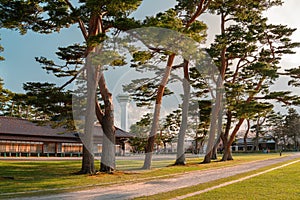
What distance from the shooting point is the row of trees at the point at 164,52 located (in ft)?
39.7

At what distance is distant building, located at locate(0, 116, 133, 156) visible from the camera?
26703mm

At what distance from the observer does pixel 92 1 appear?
10430 mm

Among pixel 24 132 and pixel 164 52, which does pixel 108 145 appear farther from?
pixel 24 132

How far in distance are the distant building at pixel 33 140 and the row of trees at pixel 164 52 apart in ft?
35.6

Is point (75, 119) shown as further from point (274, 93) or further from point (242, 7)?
point (274, 93)

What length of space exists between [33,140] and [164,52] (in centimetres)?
1902

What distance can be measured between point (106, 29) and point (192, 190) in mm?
8197

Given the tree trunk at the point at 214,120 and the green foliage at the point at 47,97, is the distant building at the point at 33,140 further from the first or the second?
the green foliage at the point at 47,97

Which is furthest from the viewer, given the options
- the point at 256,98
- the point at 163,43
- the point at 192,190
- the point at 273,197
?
the point at 256,98

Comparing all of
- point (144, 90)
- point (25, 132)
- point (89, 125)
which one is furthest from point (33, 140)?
point (89, 125)

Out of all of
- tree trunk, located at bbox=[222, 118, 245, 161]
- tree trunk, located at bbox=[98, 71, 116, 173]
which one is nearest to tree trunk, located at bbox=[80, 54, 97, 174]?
tree trunk, located at bbox=[98, 71, 116, 173]

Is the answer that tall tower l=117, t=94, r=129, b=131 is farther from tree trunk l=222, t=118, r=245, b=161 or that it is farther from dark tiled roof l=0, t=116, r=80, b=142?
dark tiled roof l=0, t=116, r=80, b=142

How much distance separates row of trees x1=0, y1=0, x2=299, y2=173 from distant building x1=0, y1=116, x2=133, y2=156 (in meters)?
10.9

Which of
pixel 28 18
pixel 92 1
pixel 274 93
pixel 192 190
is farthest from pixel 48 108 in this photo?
pixel 274 93
